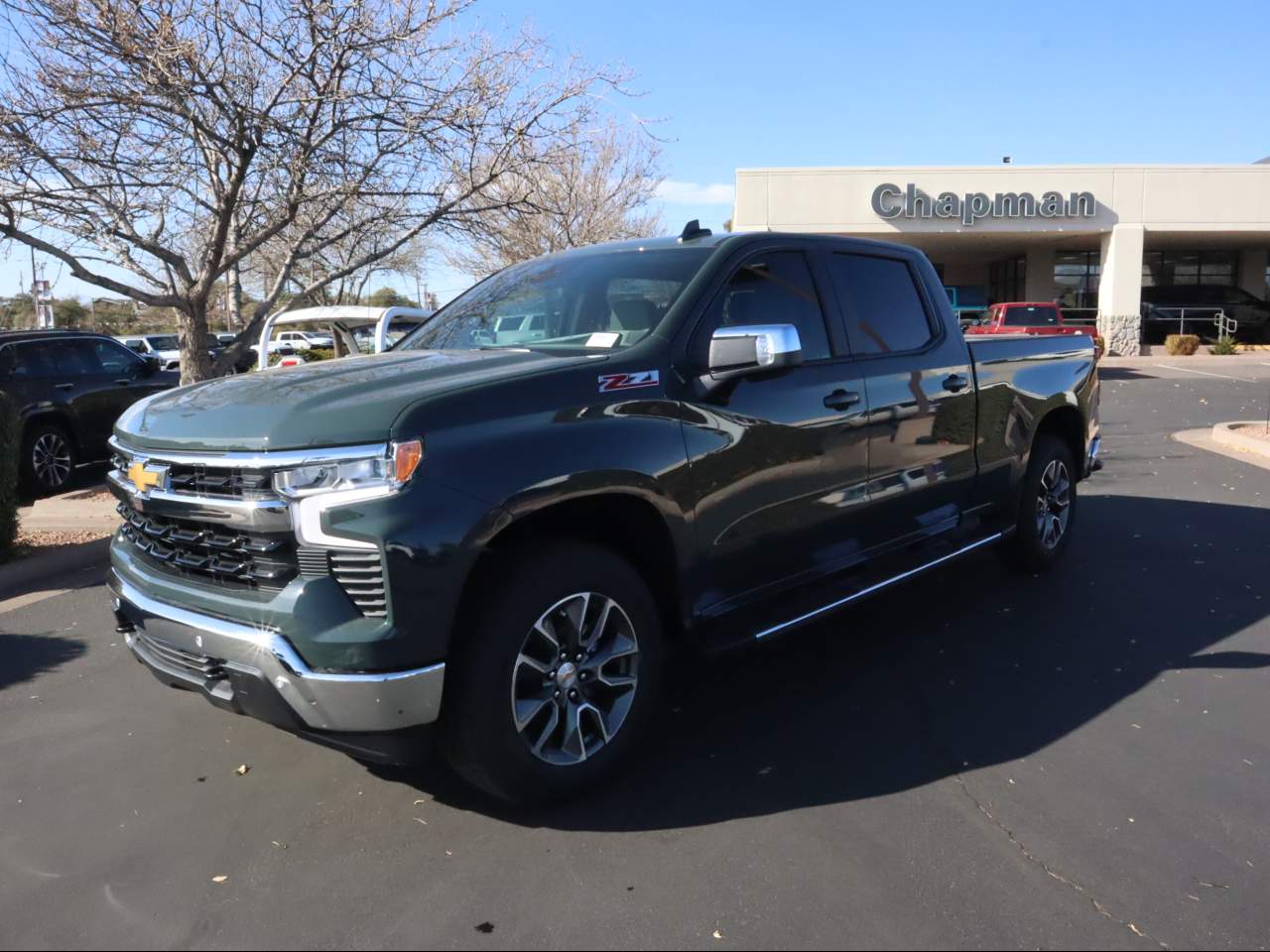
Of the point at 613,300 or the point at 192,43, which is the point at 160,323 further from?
the point at 613,300

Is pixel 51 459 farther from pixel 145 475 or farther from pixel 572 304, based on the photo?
pixel 572 304

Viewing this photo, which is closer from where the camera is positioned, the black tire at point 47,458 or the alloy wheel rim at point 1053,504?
the alloy wheel rim at point 1053,504

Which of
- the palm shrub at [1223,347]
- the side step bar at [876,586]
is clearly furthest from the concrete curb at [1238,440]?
the palm shrub at [1223,347]

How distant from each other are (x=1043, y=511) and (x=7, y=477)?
6753mm

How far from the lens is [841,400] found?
4355 millimetres

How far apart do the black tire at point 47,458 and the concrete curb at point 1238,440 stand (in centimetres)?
1251

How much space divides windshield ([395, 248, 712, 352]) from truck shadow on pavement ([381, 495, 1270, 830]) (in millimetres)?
1615

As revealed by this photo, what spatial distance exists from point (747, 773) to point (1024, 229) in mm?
31808

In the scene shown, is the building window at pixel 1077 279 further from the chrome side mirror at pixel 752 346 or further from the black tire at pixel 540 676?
the black tire at pixel 540 676

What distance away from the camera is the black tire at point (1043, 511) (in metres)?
5.98

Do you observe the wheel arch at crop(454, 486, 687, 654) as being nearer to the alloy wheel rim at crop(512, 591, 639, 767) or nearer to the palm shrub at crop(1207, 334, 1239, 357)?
the alloy wheel rim at crop(512, 591, 639, 767)

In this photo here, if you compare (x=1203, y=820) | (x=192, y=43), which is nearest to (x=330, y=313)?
(x=192, y=43)

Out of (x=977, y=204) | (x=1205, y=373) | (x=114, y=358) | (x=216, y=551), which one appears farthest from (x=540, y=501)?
(x=977, y=204)

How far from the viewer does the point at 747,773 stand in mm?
3668
